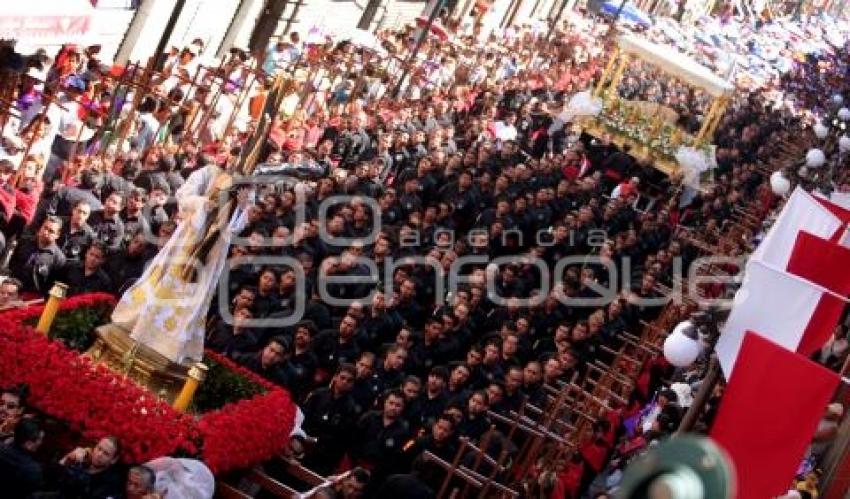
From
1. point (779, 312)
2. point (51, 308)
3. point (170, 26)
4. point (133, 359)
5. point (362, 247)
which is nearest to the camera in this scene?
point (51, 308)

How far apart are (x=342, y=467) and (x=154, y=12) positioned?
49.2ft

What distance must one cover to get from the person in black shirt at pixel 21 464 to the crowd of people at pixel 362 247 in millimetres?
12

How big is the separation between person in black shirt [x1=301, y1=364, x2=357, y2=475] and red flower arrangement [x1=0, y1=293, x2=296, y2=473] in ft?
4.10

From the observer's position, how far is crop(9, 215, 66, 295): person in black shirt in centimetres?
1216

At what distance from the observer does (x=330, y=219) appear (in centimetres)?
1683

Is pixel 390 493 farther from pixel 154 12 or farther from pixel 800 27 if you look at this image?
pixel 800 27

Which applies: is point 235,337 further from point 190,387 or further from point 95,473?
point 95,473

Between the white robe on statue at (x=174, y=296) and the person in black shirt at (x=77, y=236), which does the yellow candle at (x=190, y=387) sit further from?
the person in black shirt at (x=77, y=236)

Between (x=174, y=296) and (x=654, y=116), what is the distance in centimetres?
2000

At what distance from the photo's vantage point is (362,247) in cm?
1633

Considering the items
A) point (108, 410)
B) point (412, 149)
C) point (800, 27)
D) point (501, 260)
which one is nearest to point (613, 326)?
point (501, 260)

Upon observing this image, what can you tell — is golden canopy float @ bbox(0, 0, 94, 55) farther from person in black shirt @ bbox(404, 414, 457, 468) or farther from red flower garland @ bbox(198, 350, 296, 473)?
person in black shirt @ bbox(404, 414, 457, 468)

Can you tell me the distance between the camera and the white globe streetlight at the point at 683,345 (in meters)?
10.8

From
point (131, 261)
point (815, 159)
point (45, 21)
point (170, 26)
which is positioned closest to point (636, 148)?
point (815, 159)
